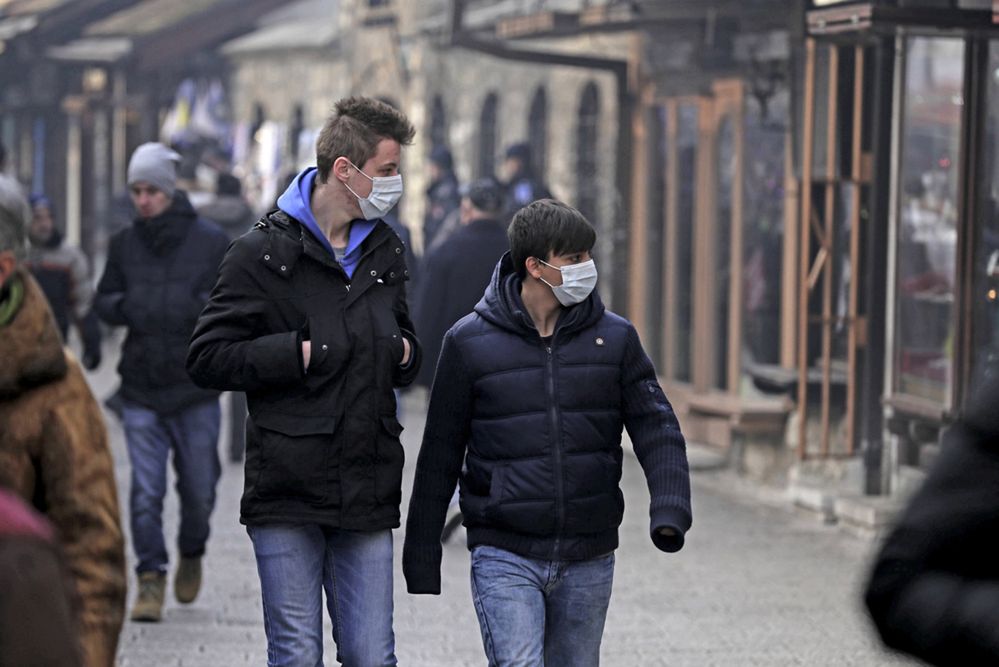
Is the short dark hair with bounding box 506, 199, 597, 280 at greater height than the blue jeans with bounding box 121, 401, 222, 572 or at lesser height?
greater

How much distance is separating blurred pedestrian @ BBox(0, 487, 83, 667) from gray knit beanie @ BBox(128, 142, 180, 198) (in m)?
5.83

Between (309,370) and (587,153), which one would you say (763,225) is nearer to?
(587,153)

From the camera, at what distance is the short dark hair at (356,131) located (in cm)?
555

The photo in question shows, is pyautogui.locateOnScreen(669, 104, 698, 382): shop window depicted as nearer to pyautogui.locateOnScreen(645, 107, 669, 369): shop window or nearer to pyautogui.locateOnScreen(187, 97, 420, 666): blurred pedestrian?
pyautogui.locateOnScreen(645, 107, 669, 369): shop window

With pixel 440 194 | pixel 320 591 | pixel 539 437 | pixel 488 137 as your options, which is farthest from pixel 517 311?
pixel 488 137

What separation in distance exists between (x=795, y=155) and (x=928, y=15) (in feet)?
6.66

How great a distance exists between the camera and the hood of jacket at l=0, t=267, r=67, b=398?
3629 mm

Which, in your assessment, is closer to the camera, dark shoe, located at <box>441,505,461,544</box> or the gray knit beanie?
the gray knit beanie

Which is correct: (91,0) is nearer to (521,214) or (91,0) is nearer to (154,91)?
(154,91)

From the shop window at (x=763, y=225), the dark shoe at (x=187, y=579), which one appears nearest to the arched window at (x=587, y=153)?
the shop window at (x=763, y=225)

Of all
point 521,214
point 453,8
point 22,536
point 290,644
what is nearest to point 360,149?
point 521,214

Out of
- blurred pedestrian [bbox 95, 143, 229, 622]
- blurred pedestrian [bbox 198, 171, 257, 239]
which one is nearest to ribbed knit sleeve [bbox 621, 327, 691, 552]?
blurred pedestrian [bbox 95, 143, 229, 622]

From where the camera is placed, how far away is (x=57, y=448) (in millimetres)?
3619

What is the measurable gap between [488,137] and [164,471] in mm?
14514
